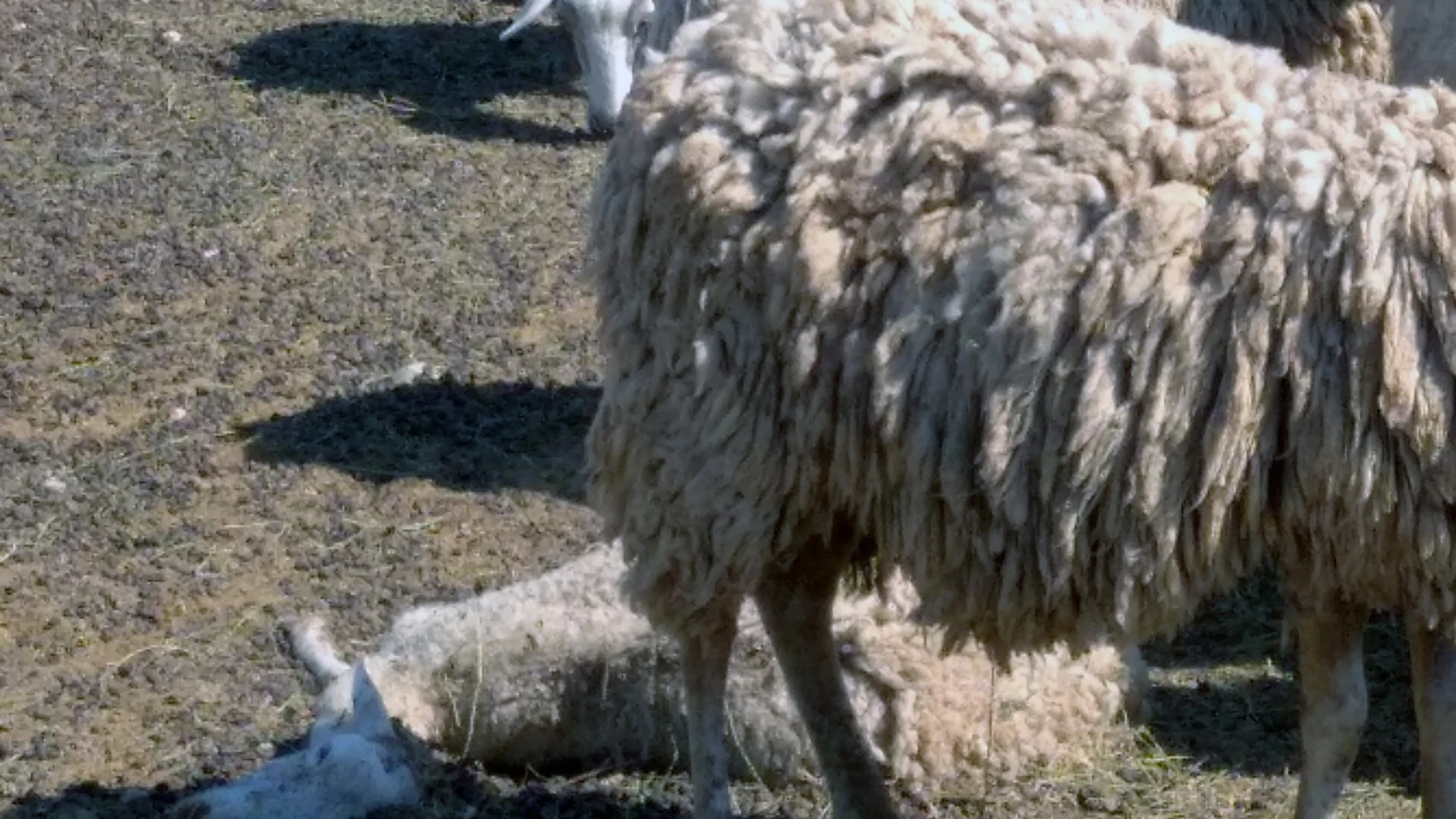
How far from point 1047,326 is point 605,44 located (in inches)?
250

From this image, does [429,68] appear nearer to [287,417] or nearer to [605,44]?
[605,44]

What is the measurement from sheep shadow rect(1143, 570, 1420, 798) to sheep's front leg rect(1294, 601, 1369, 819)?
3.40 feet

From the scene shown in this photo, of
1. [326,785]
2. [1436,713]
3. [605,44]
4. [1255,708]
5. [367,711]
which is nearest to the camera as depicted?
[1436,713]

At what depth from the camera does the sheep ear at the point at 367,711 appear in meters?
4.60

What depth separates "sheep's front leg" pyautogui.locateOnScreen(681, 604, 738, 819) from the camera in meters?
4.17

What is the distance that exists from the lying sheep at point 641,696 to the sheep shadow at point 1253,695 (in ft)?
0.65

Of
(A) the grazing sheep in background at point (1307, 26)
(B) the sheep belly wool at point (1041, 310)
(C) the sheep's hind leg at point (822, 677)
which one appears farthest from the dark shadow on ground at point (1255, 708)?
(A) the grazing sheep in background at point (1307, 26)

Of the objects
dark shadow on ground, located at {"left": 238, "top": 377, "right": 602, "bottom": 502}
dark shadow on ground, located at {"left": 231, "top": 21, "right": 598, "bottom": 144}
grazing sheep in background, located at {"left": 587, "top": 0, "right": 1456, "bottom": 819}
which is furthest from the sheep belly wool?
dark shadow on ground, located at {"left": 231, "top": 21, "right": 598, "bottom": 144}

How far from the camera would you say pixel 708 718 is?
4.23 metres

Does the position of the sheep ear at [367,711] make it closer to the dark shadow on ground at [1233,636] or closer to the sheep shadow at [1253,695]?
the sheep shadow at [1253,695]

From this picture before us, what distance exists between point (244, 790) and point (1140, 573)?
1.99 meters

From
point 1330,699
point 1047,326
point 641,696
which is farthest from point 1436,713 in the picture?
point 641,696

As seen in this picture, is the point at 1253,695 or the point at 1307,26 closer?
the point at 1253,695

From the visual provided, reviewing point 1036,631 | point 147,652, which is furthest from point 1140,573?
point 147,652
